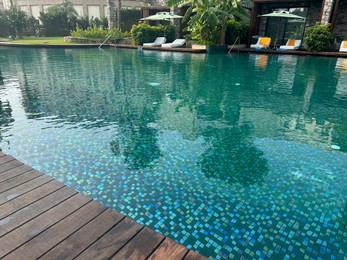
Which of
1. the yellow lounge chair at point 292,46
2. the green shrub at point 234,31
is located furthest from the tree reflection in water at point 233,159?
the green shrub at point 234,31

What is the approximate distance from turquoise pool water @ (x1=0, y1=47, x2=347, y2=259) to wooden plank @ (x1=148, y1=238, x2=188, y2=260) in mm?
596

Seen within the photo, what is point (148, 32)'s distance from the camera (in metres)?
21.9

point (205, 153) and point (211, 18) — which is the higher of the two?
point (211, 18)

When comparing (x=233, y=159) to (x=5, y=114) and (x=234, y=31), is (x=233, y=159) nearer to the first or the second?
(x=5, y=114)

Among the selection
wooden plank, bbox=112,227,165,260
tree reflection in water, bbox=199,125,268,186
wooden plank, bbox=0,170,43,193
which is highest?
wooden plank, bbox=112,227,165,260

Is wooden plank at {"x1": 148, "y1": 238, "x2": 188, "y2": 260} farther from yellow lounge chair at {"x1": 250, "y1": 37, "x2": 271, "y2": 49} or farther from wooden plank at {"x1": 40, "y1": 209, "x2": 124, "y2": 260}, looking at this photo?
yellow lounge chair at {"x1": 250, "y1": 37, "x2": 271, "y2": 49}

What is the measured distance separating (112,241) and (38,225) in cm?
69

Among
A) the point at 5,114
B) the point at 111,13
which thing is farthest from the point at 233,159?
the point at 111,13

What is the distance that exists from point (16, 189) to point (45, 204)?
0.49 meters

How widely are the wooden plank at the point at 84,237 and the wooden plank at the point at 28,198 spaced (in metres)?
0.72

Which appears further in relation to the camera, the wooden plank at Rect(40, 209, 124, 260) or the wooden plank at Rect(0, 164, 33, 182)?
the wooden plank at Rect(0, 164, 33, 182)

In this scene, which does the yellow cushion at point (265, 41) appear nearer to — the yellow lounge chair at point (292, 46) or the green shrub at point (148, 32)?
the yellow lounge chair at point (292, 46)

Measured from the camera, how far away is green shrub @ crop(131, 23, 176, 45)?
71.2 ft

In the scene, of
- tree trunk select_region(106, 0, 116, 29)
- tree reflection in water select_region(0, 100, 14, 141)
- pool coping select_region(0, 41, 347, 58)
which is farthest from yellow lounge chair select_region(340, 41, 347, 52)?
tree trunk select_region(106, 0, 116, 29)
